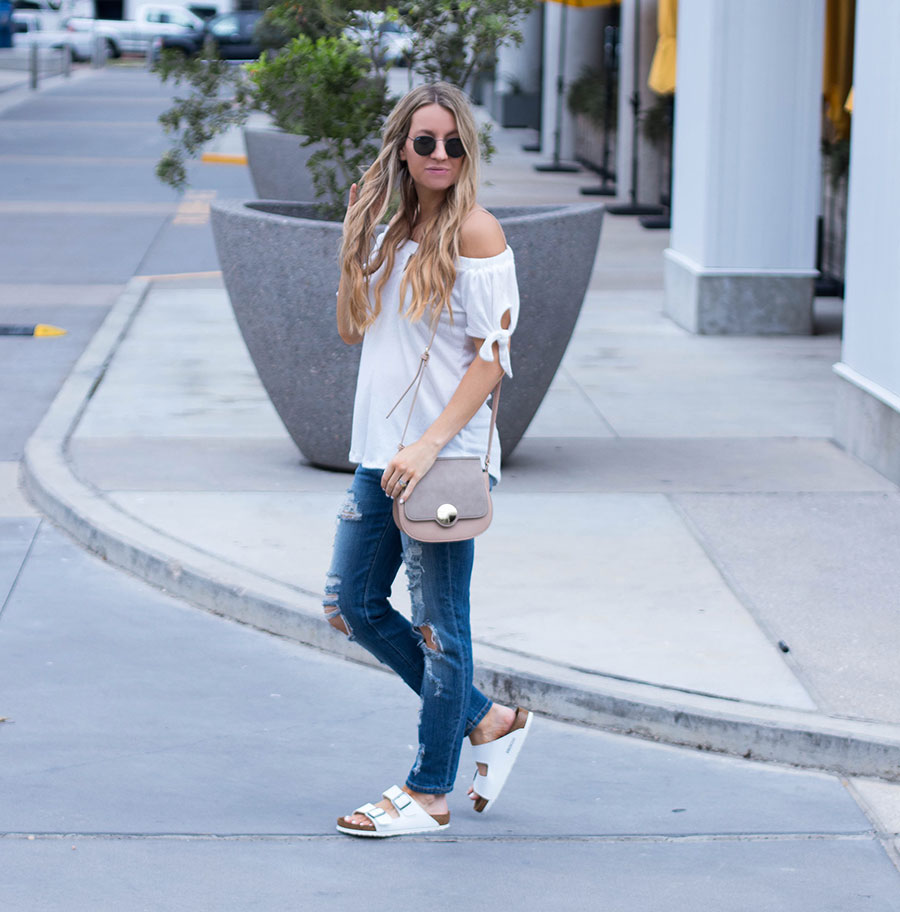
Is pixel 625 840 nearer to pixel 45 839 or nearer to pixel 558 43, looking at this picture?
pixel 45 839

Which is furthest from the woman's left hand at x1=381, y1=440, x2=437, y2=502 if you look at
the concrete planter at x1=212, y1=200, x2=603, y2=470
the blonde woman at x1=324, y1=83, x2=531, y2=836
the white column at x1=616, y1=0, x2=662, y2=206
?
the white column at x1=616, y1=0, x2=662, y2=206

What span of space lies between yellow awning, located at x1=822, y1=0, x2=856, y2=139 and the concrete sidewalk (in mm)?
3142

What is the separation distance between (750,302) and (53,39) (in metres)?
53.4

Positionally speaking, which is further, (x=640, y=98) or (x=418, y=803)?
(x=640, y=98)

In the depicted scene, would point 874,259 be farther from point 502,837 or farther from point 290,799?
point 290,799

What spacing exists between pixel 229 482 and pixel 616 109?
16284 mm

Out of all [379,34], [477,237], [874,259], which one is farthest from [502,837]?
[379,34]

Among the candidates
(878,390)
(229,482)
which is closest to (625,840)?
(229,482)

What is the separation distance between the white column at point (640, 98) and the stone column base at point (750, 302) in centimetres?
801

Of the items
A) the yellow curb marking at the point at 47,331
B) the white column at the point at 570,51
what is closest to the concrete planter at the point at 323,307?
the yellow curb marking at the point at 47,331

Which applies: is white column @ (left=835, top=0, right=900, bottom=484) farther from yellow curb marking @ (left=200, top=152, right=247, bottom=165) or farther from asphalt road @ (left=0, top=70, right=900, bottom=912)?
yellow curb marking @ (left=200, top=152, right=247, bottom=165)

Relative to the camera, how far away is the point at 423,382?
139 inches

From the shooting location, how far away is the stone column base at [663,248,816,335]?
10.6m

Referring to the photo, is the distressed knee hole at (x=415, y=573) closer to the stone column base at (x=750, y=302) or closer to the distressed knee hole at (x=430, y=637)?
the distressed knee hole at (x=430, y=637)
